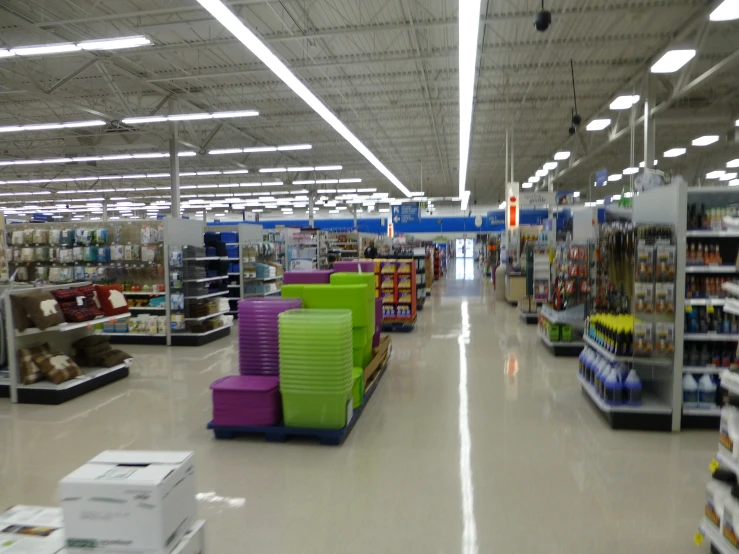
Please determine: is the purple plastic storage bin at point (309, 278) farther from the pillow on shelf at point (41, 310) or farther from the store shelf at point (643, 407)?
the store shelf at point (643, 407)

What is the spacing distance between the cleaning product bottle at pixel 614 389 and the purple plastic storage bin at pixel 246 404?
3.04 m

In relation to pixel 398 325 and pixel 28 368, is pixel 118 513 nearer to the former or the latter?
pixel 28 368

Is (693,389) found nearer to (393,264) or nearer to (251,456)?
(251,456)

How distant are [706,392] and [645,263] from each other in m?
1.29

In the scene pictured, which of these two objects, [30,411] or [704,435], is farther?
[30,411]

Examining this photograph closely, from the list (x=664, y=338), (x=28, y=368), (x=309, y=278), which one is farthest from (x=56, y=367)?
(x=664, y=338)

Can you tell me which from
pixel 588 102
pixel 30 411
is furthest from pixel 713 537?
pixel 588 102

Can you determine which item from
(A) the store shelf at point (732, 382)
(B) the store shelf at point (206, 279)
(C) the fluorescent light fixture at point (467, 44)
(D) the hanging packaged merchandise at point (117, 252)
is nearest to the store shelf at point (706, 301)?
(A) the store shelf at point (732, 382)

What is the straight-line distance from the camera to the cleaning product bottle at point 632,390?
4.54 m

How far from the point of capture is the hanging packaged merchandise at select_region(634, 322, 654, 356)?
4.44 meters

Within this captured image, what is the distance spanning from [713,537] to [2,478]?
187 inches

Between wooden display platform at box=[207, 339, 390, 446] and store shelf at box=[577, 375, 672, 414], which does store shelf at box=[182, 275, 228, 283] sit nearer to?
wooden display platform at box=[207, 339, 390, 446]

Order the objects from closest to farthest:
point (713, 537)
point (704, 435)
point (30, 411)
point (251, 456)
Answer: point (713, 537) → point (251, 456) → point (704, 435) → point (30, 411)

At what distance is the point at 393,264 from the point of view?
10.1m
